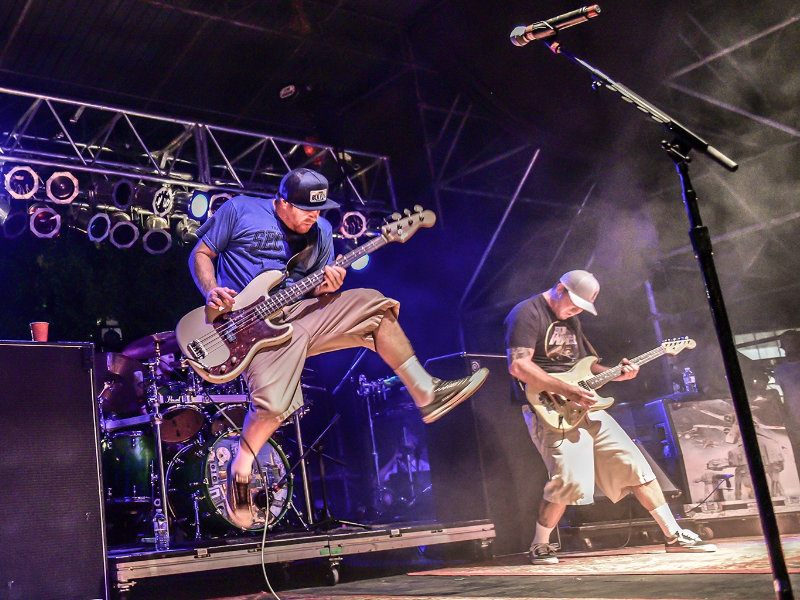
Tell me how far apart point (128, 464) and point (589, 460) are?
4.52 metres

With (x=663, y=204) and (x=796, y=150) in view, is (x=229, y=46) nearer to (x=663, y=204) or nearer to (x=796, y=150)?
(x=663, y=204)

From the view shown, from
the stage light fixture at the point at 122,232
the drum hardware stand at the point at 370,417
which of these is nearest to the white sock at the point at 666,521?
the drum hardware stand at the point at 370,417

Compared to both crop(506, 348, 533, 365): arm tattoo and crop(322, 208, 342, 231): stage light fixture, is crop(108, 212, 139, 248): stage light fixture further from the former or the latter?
crop(506, 348, 533, 365): arm tattoo

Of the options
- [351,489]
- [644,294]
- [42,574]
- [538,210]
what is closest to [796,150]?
[644,294]

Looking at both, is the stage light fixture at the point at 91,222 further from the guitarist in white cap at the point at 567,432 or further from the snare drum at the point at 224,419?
the guitarist in white cap at the point at 567,432

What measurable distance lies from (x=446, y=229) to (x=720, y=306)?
6992mm

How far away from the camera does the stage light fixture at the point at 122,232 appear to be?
347 inches

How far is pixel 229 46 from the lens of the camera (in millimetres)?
9766

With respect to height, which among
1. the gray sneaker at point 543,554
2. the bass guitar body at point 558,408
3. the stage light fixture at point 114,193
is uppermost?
the stage light fixture at point 114,193

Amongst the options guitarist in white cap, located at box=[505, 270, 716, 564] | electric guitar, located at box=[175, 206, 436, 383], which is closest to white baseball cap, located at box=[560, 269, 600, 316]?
guitarist in white cap, located at box=[505, 270, 716, 564]

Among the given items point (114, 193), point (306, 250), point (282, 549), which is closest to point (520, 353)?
point (306, 250)

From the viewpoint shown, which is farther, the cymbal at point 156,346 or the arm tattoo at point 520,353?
the cymbal at point 156,346

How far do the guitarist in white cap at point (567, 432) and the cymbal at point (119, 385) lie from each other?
3795 millimetres

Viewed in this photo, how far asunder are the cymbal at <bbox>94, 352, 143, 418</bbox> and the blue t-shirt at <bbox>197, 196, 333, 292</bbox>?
3147 mm
